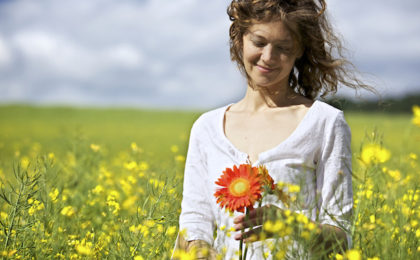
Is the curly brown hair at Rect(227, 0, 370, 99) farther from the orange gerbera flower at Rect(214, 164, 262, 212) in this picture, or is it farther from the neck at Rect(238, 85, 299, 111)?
the orange gerbera flower at Rect(214, 164, 262, 212)

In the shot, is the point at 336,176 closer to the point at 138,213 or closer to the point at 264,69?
the point at 264,69

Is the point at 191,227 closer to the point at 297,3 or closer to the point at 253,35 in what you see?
the point at 253,35

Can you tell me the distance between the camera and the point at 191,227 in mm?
1923

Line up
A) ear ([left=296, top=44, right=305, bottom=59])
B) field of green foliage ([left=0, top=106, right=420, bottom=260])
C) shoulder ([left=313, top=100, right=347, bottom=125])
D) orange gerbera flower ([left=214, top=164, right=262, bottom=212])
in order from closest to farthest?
orange gerbera flower ([left=214, top=164, right=262, bottom=212]) < field of green foliage ([left=0, top=106, right=420, bottom=260]) < shoulder ([left=313, top=100, right=347, bottom=125]) < ear ([left=296, top=44, right=305, bottom=59])

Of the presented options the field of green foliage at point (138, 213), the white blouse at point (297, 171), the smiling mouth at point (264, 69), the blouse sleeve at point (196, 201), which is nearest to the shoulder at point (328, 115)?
the white blouse at point (297, 171)

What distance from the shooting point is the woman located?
1771mm

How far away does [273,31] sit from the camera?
73.7 inches

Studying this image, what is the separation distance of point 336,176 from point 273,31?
69 centimetres

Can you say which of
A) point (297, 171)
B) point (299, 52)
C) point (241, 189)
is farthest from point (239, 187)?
point (299, 52)

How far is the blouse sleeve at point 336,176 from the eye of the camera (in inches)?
67.2

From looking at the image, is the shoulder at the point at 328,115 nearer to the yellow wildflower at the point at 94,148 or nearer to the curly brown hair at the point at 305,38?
the curly brown hair at the point at 305,38

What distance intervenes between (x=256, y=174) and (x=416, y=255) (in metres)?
0.88

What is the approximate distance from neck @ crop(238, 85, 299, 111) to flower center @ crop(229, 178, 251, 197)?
0.81 metres

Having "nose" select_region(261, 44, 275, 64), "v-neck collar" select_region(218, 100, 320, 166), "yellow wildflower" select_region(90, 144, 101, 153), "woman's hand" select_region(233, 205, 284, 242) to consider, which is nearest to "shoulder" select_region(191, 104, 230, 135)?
"v-neck collar" select_region(218, 100, 320, 166)
